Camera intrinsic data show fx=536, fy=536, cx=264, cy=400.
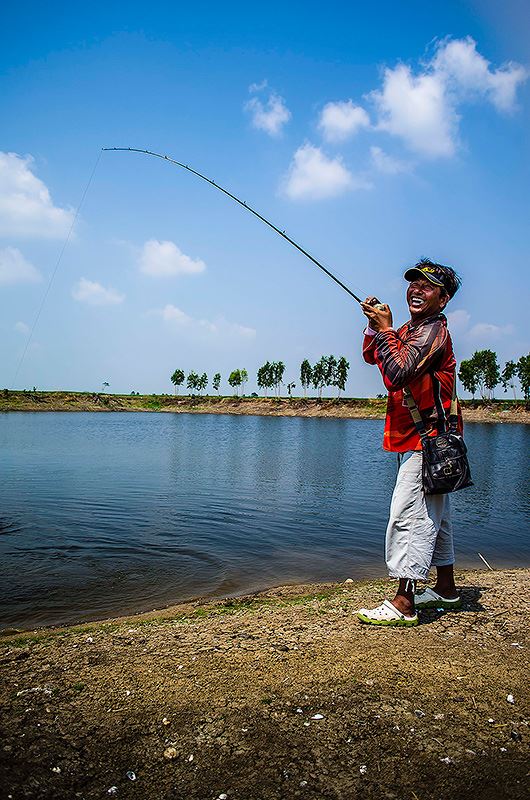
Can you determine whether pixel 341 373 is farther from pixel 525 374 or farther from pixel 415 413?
pixel 415 413

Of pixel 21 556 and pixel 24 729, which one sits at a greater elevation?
pixel 24 729

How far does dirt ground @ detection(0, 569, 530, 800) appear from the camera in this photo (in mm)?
2994

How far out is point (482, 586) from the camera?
717cm

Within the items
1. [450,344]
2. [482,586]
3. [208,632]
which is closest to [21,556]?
[208,632]

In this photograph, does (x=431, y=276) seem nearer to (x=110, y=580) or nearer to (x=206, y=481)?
(x=110, y=580)

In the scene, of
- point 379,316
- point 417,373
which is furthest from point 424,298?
→ point 417,373

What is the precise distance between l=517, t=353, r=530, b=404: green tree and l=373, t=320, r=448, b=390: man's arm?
386 feet

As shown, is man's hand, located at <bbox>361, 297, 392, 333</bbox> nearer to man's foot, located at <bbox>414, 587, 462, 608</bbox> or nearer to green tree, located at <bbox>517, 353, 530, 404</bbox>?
man's foot, located at <bbox>414, 587, 462, 608</bbox>

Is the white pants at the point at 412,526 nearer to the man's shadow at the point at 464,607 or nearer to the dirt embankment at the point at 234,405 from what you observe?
the man's shadow at the point at 464,607

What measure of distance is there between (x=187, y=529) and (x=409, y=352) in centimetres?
934

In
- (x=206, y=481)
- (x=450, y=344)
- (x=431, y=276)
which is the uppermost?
(x=431, y=276)

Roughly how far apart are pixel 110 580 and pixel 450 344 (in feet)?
22.2

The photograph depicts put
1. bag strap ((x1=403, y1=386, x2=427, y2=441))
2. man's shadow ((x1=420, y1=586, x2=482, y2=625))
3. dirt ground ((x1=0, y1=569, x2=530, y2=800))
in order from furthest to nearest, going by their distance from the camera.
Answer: man's shadow ((x1=420, y1=586, x2=482, y2=625)) → bag strap ((x1=403, y1=386, x2=427, y2=441)) → dirt ground ((x1=0, y1=569, x2=530, y2=800))

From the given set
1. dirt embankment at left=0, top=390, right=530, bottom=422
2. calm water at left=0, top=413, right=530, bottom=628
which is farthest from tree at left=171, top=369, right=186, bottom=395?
calm water at left=0, top=413, right=530, bottom=628
